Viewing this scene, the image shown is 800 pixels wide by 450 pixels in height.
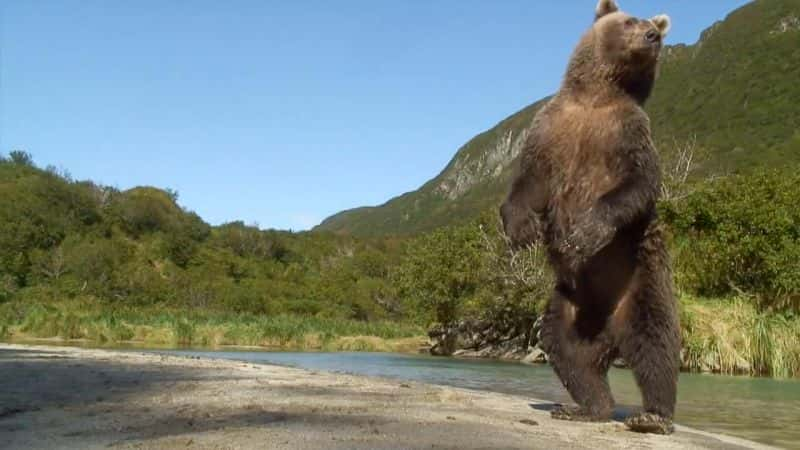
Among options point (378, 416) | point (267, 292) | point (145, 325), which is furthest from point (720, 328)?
point (267, 292)

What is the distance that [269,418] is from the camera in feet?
14.1

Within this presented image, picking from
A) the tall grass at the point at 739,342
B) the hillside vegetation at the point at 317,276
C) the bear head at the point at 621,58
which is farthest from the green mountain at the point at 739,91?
the bear head at the point at 621,58

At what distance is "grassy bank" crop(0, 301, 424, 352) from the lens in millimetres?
27188

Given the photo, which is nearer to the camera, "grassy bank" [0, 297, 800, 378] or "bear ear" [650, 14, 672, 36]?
"bear ear" [650, 14, 672, 36]

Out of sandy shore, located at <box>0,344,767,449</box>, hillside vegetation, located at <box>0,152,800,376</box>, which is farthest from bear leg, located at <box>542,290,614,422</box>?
hillside vegetation, located at <box>0,152,800,376</box>

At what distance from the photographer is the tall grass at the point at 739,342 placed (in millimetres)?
17469

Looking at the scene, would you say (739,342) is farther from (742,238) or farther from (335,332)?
(335,332)

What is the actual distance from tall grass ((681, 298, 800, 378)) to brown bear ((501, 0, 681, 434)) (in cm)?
1381

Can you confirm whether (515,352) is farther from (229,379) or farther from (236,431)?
(236,431)

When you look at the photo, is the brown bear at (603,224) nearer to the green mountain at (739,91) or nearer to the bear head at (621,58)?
the bear head at (621,58)

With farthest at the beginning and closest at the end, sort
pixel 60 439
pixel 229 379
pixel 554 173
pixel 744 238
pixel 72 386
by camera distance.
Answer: pixel 744 238 → pixel 229 379 → pixel 72 386 → pixel 554 173 → pixel 60 439

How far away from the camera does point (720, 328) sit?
18.4 meters

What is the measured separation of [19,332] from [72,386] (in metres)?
23.4

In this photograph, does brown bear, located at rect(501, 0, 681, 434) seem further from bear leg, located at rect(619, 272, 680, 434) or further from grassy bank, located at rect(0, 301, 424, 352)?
grassy bank, located at rect(0, 301, 424, 352)
